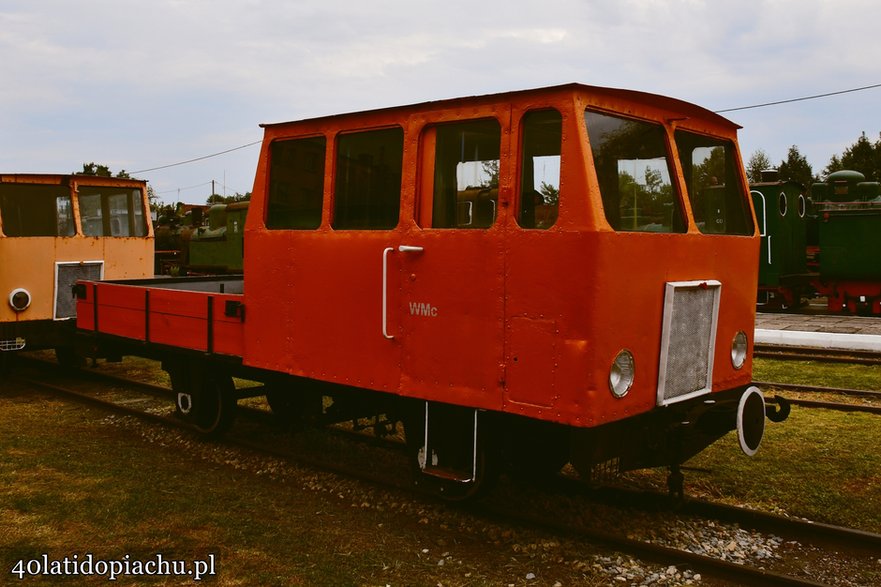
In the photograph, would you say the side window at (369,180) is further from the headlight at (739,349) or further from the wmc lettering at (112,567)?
the headlight at (739,349)

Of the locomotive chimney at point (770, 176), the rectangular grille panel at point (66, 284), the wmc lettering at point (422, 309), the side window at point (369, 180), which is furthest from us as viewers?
the locomotive chimney at point (770, 176)

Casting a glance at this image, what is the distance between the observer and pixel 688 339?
5.14 meters

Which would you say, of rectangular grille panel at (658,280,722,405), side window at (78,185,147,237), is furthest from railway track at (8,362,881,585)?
side window at (78,185,147,237)

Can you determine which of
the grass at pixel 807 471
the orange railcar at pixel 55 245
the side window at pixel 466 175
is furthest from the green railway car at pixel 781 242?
the side window at pixel 466 175

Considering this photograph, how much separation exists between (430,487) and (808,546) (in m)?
2.54

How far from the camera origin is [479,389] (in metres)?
4.84

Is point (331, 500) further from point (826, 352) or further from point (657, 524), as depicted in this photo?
point (826, 352)

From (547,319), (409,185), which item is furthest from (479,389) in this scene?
(409,185)

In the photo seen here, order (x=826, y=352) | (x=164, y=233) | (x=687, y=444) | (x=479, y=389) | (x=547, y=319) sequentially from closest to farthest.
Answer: (x=547, y=319)
(x=479, y=389)
(x=687, y=444)
(x=826, y=352)
(x=164, y=233)

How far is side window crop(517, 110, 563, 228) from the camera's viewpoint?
4594mm

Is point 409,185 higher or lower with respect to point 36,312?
higher

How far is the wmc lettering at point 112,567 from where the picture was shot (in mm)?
4633

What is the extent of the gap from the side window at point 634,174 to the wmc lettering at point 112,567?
3.30 meters

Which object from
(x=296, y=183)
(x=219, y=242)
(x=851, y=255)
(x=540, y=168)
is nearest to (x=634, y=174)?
(x=540, y=168)
